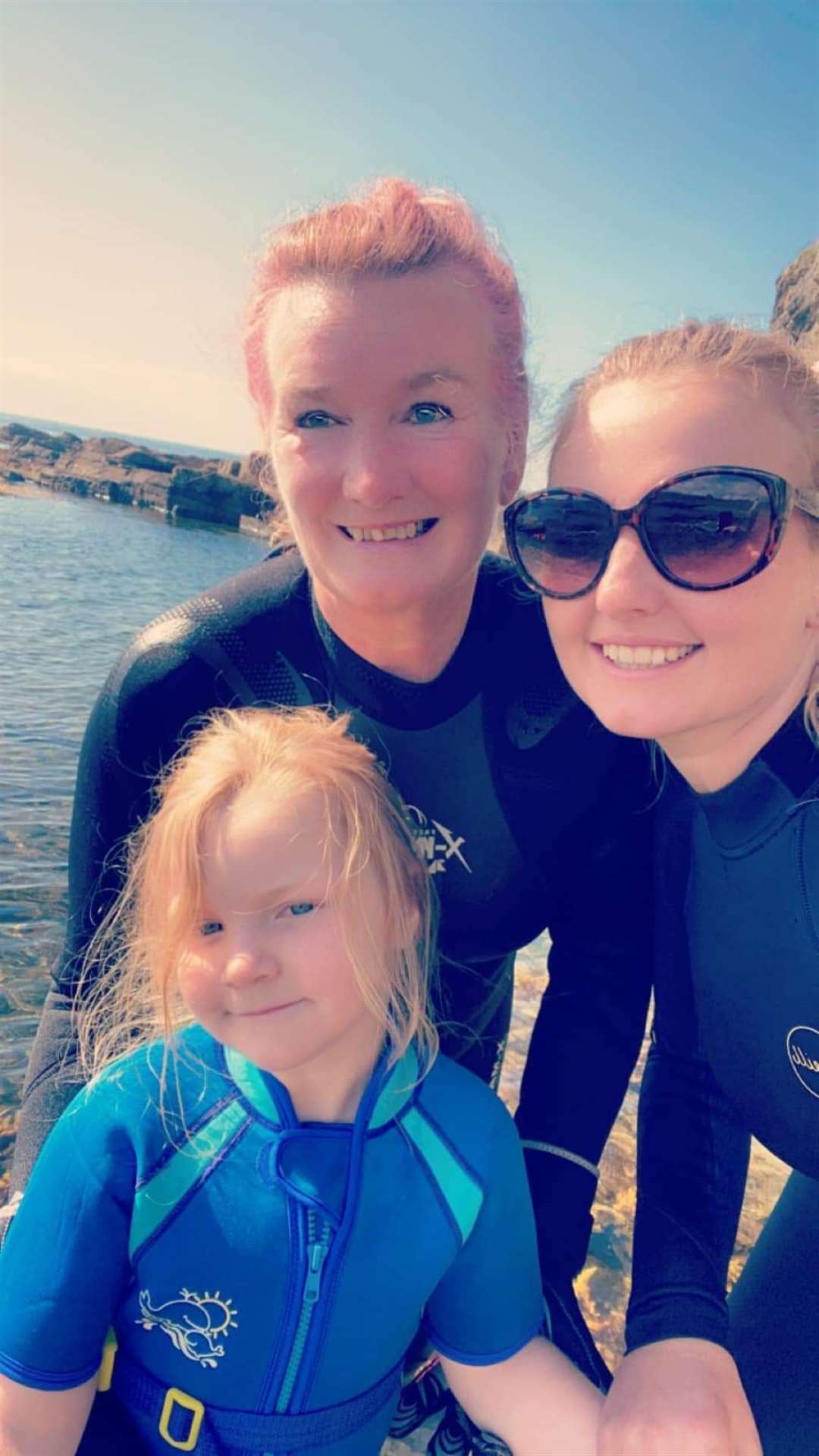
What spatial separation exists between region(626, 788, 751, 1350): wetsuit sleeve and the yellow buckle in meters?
0.82

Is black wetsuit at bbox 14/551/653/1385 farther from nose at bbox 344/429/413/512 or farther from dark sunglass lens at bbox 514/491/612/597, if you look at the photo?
dark sunglass lens at bbox 514/491/612/597

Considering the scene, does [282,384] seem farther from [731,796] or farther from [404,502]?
[731,796]

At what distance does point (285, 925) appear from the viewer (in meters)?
1.64

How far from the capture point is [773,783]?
1859mm

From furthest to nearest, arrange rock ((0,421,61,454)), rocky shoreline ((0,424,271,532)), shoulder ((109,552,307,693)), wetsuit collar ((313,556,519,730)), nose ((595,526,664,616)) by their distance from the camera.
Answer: rock ((0,421,61,454)) < rocky shoreline ((0,424,271,532)) < wetsuit collar ((313,556,519,730)) < shoulder ((109,552,307,693)) < nose ((595,526,664,616))

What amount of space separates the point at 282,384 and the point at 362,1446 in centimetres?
217

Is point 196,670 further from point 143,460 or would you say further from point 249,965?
point 143,460

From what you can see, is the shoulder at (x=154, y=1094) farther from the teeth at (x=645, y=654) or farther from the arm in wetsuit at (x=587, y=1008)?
the teeth at (x=645, y=654)

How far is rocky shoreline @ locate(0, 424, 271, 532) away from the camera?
3412cm

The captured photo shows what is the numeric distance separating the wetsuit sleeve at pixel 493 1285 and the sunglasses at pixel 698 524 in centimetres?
113

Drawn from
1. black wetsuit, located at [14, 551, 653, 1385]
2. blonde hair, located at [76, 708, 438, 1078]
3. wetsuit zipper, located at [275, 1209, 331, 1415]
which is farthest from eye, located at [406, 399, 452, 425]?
wetsuit zipper, located at [275, 1209, 331, 1415]

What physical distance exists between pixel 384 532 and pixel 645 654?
707 mm

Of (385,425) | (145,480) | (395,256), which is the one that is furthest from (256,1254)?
(145,480)

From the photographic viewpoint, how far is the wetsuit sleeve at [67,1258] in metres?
1.55
